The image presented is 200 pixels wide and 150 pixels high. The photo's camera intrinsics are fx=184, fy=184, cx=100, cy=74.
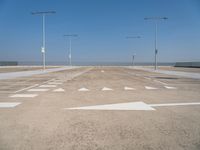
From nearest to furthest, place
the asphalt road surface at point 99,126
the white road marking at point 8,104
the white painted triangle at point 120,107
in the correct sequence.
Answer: the asphalt road surface at point 99,126 < the white painted triangle at point 120,107 < the white road marking at point 8,104

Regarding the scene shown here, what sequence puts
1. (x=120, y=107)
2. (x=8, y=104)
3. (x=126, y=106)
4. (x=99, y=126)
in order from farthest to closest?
(x=8, y=104) → (x=126, y=106) → (x=120, y=107) → (x=99, y=126)

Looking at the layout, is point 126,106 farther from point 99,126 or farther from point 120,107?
point 99,126

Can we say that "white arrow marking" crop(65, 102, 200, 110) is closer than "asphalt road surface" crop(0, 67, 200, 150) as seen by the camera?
No

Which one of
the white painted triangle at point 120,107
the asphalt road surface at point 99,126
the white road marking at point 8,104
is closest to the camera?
the asphalt road surface at point 99,126

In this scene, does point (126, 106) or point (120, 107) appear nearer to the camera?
point (120, 107)

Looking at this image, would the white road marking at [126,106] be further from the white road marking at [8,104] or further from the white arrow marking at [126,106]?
the white road marking at [8,104]

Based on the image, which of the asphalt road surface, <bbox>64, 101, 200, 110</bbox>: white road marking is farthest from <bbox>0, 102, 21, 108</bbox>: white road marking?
<bbox>64, 101, 200, 110</bbox>: white road marking

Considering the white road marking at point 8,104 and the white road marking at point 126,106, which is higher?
the white road marking at point 8,104

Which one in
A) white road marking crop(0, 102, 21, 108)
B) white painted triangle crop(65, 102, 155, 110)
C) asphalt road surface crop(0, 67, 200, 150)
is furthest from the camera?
white road marking crop(0, 102, 21, 108)

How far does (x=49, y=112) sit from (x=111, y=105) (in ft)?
7.81

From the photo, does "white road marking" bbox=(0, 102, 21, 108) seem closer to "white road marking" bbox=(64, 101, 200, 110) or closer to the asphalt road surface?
the asphalt road surface

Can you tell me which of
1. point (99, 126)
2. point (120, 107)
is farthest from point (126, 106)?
point (99, 126)

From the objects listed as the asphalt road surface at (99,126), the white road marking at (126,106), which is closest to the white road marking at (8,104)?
the asphalt road surface at (99,126)

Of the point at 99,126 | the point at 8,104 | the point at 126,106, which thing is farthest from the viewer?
the point at 8,104
